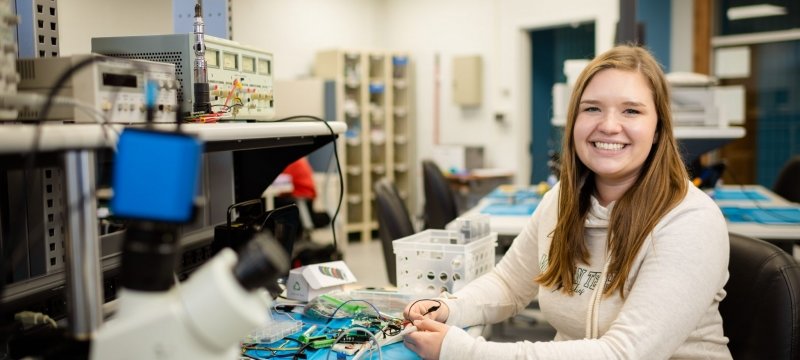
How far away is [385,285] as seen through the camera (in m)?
4.17

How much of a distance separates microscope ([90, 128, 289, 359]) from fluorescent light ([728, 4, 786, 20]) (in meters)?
6.01

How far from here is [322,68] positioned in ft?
20.8

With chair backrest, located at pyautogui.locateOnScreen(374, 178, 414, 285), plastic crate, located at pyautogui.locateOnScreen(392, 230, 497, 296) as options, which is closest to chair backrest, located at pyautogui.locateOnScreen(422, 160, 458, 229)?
chair backrest, located at pyautogui.locateOnScreen(374, 178, 414, 285)

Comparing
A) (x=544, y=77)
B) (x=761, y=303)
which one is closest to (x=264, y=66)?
(x=761, y=303)

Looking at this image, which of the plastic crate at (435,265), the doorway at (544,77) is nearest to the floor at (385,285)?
the plastic crate at (435,265)

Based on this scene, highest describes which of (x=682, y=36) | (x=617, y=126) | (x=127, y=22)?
(x=682, y=36)

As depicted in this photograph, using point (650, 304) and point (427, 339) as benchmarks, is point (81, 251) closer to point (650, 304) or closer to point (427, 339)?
point (427, 339)

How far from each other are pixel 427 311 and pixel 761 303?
0.73 metres

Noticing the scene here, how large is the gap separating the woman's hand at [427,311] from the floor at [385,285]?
22.8 inches

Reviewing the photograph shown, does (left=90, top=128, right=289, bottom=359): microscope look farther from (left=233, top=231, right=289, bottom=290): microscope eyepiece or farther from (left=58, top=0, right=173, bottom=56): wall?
(left=58, top=0, right=173, bottom=56): wall

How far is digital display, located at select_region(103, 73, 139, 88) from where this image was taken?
43.5 inches

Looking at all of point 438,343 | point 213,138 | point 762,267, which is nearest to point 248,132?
point 213,138

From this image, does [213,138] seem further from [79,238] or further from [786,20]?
[786,20]

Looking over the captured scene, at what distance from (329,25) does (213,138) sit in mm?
5891
